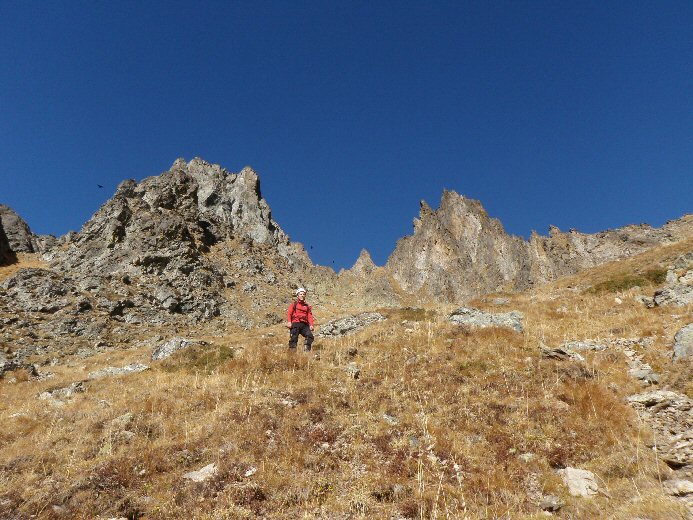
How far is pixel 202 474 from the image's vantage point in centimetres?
743

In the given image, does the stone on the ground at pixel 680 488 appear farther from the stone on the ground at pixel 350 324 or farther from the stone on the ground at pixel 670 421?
the stone on the ground at pixel 350 324

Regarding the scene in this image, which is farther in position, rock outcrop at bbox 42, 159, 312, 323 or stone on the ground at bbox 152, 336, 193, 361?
rock outcrop at bbox 42, 159, 312, 323

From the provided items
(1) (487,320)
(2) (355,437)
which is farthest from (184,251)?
(2) (355,437)

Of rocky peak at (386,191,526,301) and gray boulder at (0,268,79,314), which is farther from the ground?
rocky peak at (386,191,526,301)


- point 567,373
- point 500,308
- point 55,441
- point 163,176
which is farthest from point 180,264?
point 567,373

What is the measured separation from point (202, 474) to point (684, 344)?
12597mm

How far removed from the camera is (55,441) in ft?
30.0

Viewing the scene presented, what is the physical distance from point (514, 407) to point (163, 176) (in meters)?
80.9

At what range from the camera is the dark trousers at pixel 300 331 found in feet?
51.6

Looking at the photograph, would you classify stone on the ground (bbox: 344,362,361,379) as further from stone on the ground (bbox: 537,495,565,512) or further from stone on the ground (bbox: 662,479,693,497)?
stone on the ground (bbox: 662,479,693,497)

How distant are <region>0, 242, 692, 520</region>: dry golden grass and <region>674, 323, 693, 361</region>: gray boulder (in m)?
0.43

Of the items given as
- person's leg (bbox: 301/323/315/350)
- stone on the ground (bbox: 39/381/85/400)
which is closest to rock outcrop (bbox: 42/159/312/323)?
stone on the ground (bbox: 39/381/85/400)

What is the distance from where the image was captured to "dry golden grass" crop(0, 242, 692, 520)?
6477 millimetres

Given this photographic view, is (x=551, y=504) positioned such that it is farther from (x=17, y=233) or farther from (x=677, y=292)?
(x=17, y=233)
